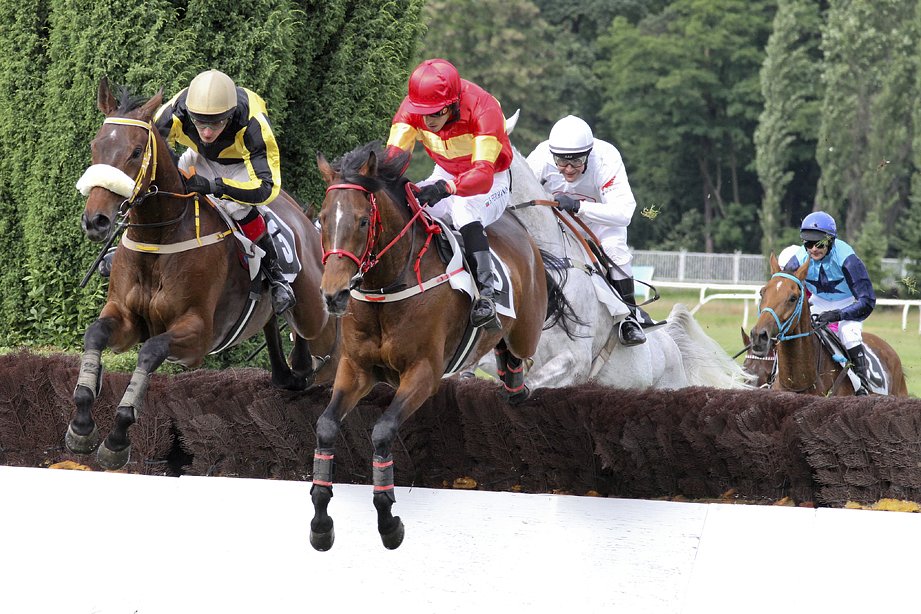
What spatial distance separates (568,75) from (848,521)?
3858 cm

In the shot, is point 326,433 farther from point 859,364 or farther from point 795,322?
point 859,364

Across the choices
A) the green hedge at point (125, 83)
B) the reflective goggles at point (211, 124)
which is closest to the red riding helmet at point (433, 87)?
the reflective goggles at point (211, 124)

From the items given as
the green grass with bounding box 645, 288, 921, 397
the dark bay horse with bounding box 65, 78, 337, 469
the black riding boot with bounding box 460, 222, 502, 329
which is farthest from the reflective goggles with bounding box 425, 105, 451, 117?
the green grass with bounding box 645, 288, 921, 397

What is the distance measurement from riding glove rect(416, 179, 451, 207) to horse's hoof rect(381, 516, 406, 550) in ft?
4.86

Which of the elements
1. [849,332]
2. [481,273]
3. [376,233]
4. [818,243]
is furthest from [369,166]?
[849,332]

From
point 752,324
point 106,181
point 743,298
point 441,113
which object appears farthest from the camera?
point 752,324

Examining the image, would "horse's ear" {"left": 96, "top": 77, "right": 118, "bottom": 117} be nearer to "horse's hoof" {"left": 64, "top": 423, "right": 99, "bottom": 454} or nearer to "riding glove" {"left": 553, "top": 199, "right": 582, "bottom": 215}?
"horse's hoof" {"left": 64, "top": 423, "right": 99, "bottom": 454}

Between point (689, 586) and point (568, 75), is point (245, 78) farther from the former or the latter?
point (568, 75)

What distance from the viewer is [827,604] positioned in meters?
5.18

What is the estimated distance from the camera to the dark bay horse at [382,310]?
5203 millimetres

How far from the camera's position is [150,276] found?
6449 millimetres

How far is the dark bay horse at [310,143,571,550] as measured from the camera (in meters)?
5.20

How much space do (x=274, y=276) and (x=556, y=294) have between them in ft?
5.45

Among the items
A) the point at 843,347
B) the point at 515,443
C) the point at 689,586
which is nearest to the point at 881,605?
the point at 689,586
